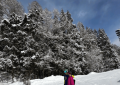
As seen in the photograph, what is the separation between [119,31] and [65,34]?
19.6 metres

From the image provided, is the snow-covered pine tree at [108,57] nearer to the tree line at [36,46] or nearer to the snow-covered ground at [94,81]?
the tree line at [36,46]

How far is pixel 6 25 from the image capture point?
1538 cm

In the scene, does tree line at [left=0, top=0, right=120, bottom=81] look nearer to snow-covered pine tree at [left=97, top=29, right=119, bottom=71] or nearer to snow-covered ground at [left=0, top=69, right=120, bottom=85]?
snow-covered ground at [left=0, top=69, right=120, bottom=85]

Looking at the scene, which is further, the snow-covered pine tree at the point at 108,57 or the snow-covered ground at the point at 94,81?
the snow-covered pine tree at the point at 108,57

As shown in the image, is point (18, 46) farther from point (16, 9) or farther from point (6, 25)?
point (16, 9)

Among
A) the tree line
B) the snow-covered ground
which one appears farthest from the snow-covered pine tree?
the snow-covered ground

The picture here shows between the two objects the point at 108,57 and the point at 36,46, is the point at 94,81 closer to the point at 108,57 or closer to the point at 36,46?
the point at 36,46

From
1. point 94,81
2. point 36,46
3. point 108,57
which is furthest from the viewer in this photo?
point 108,57

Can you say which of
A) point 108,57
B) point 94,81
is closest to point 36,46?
point 94,81

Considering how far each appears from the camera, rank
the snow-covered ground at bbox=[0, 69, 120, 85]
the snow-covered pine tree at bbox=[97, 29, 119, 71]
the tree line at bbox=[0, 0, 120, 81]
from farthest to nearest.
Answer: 1. the snow-covered pine tree at bbox=[97, 29, 119, 71]
2. the tree line at bbox=[0, 0, 120, 81]
3. the snow-covered ground at bbox=[0, 69, 120, 85]

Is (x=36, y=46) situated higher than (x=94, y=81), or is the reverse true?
(x=36, y=46)

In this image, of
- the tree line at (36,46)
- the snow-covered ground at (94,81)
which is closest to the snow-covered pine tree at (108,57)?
the tree line at (36,46)

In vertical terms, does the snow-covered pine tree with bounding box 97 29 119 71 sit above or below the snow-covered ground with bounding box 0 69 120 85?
above

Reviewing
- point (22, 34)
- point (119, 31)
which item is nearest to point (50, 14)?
point (22, 34)
